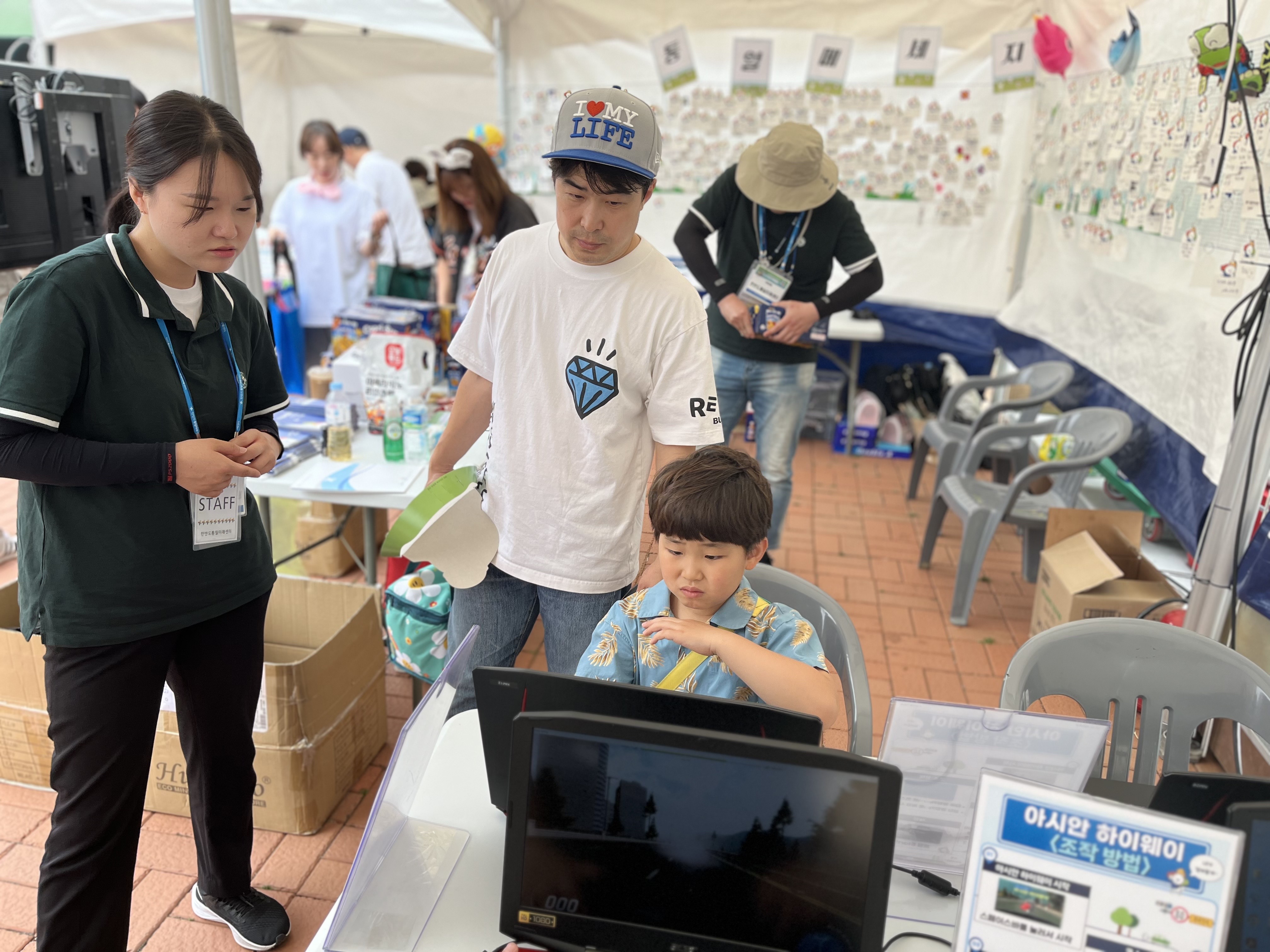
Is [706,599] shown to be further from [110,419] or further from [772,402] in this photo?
[772,402]

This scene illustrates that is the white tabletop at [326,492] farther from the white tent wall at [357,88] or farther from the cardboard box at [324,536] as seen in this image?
the white tent wall at [357,88]

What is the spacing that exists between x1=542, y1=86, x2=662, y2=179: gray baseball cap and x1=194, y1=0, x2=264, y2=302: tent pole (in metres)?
1.33

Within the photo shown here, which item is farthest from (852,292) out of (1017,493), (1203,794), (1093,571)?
(1203,794)

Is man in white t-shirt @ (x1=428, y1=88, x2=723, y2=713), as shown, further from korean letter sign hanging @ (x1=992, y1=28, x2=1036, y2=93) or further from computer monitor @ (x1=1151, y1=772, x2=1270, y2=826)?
korean letter sign hanging @ (x1=992, y1=28, x2=1036, y2=93)

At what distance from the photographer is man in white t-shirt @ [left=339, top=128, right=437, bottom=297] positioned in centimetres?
550

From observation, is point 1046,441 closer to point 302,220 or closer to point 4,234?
point 4,234

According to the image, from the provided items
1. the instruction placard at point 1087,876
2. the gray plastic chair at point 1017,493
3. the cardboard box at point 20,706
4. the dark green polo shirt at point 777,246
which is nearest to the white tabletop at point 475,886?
the instruction placard at point 1087,876

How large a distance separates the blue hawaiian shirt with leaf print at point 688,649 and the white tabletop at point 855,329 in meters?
4.07

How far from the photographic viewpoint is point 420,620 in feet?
7.48

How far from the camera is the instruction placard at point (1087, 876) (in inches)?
31.7

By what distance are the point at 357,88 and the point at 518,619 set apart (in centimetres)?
748

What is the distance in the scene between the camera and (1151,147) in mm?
3475

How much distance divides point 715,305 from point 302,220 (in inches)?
131

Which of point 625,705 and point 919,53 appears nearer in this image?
point 625,705
